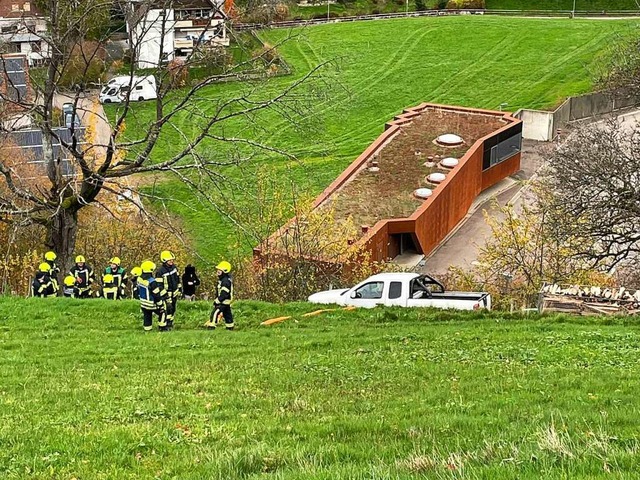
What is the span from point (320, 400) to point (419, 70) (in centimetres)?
7752

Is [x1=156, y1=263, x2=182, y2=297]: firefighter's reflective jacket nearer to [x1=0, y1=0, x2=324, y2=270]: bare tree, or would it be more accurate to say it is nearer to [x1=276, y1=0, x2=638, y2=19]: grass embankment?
[x1=0, y1=0, x2=324, y2=270]: bare tree

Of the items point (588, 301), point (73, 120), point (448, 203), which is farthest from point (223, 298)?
point (448, 203)

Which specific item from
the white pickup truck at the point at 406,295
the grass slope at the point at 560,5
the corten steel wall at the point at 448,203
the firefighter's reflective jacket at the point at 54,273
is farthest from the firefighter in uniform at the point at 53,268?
the grass slope at the point at 560,5

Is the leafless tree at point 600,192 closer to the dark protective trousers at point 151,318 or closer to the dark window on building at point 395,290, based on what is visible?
the dark window on building at point 395,290

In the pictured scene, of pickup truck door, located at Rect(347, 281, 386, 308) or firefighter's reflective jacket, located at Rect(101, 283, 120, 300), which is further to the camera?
firefighter's reflective jacket, located at Rect(101, 283, 120, 300)

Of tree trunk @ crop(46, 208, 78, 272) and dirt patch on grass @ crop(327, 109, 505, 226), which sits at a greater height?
dirt patch on grass @ crop(327, 109, 505, 226)

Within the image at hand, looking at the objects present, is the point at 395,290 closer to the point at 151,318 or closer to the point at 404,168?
the point at 151,318

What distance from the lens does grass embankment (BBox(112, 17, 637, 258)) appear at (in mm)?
66062

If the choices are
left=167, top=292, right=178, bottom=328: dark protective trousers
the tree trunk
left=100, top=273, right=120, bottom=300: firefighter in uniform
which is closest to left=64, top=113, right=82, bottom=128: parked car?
the tree trunk

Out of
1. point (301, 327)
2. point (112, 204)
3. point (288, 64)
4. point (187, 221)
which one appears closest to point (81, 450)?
point (301, 327)

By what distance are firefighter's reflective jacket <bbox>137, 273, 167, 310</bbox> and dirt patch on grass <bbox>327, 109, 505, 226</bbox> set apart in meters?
22.1

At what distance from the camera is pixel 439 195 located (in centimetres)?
4328

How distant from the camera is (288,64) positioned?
81.5 metres

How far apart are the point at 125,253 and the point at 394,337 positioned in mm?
25526
